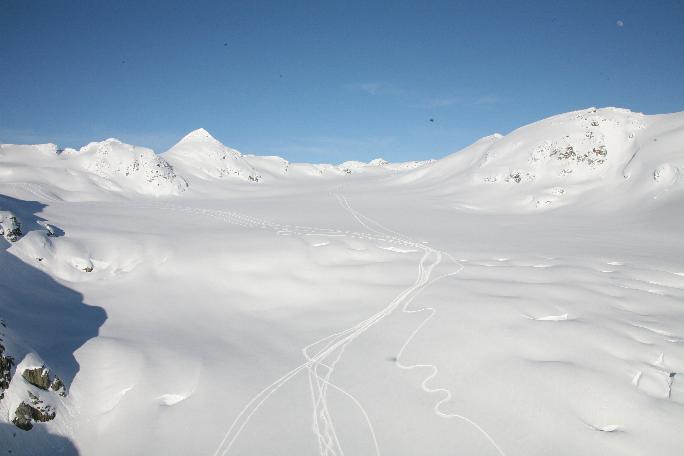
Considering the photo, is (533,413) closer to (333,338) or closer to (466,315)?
(466,315)

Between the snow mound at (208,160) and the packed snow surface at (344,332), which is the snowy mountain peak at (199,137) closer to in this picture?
Result: the snow mound at (208,160)

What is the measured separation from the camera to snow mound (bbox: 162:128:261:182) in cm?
5406

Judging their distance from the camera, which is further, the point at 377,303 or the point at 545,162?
the point at 545,162

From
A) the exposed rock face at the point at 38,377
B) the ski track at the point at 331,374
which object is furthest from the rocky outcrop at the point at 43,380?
the ski track at the point at 331,374

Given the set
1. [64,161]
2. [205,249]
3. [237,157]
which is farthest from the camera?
[237,157]

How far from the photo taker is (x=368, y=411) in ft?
26.7

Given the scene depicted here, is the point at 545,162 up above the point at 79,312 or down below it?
above

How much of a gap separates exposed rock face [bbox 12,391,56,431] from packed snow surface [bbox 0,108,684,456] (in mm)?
84

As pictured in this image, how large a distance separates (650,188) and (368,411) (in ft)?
98.5

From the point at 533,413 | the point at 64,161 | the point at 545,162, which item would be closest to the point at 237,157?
the point at 64,161

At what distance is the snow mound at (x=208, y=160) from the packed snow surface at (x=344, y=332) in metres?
28.2

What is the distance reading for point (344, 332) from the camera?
450 inches

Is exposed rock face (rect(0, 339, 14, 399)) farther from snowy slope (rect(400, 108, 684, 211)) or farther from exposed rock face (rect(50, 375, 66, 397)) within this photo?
snowy slope (rect(400, 108, 684, 211))

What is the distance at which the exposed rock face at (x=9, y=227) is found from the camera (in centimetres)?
1468
